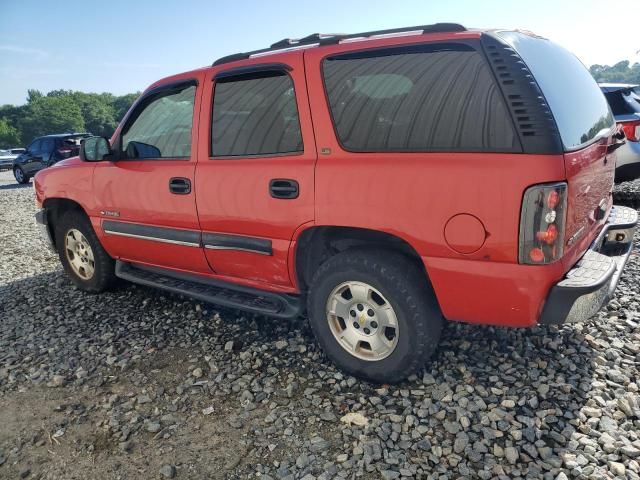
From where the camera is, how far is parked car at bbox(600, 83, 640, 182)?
5.18 metres

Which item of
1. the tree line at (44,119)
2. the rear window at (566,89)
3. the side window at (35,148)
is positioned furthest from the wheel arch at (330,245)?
the tree line at (44,119)

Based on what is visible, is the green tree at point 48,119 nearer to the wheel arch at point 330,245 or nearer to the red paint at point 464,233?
the wheel arch at point 330,245

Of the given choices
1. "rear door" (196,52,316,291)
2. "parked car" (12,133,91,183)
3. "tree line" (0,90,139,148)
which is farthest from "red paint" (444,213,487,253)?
"tree line" (0,90,139,148)

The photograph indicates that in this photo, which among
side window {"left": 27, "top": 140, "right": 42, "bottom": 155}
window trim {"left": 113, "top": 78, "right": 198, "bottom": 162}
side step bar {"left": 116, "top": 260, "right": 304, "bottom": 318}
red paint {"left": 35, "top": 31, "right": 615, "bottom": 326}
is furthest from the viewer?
side window {"left": 27, "top": 140, "right": 42, "bottom": 155}

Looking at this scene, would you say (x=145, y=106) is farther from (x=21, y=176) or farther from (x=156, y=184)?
(x=21, y=176)

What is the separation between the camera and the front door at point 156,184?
3.30 metres

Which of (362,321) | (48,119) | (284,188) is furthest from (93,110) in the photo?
(362,321)

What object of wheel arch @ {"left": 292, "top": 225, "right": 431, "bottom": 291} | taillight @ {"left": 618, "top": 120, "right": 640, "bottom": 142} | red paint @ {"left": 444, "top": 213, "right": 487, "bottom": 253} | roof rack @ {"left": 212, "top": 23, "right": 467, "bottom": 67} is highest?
roof rack @ {"left": 212, "top": 23, "right": 467, "bottom": 67}

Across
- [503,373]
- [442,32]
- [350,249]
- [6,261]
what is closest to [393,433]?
[503,373]

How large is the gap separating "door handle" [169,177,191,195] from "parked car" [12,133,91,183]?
13048 millimetres

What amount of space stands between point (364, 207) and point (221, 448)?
4.77 feet

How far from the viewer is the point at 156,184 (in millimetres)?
3432

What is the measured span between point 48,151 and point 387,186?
1625 centimetres

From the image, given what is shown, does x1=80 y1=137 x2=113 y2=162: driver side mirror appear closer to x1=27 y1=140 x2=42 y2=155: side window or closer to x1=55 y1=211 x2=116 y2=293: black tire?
x1=55 y1=211 x2=116 y2=293: black tire
